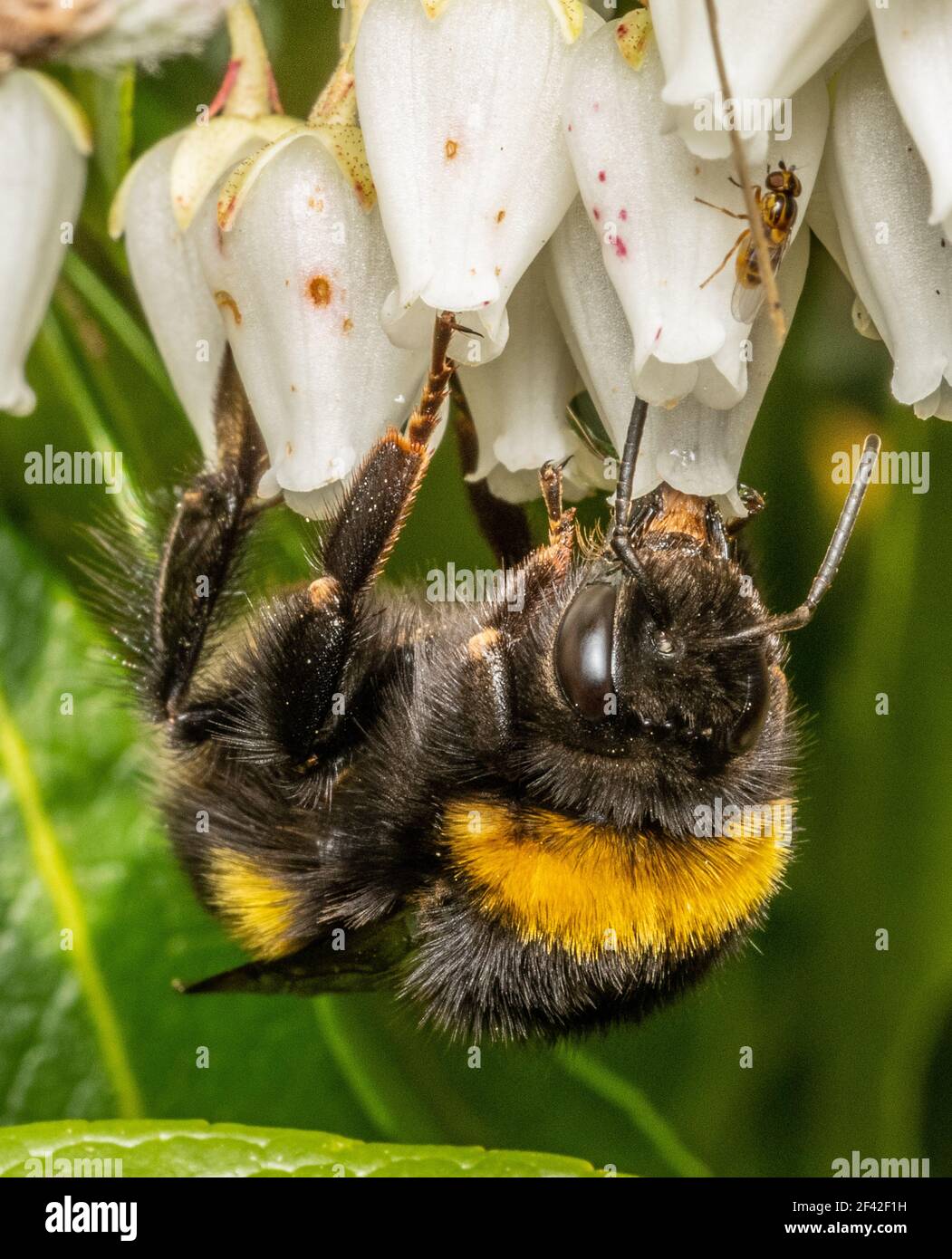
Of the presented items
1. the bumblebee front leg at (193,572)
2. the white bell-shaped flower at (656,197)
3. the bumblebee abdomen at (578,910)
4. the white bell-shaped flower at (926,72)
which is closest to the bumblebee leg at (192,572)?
the bumblebee front leg at (193,572)

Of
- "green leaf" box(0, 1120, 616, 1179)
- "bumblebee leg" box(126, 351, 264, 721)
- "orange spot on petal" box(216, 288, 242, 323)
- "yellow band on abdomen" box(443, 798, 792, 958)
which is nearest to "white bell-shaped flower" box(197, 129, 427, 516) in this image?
"orange spot on petal" box(216, 288, 242, 323)

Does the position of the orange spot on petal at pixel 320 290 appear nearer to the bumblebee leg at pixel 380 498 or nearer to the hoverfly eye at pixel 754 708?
the bumblebee leg at pixel 380 498

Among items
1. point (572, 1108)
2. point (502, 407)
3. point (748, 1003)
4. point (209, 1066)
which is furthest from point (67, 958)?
point (502, 407)

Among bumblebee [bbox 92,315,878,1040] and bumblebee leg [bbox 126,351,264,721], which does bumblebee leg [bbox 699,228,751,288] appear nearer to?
bumblebee [bbox 92,315,878,1040]

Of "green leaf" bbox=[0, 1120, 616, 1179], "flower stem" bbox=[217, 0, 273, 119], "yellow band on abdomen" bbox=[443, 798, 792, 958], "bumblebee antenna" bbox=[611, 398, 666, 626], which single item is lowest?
"green leaf" bbox=[0, 1120, 616, 1179]

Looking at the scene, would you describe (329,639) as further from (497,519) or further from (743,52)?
(743,52)

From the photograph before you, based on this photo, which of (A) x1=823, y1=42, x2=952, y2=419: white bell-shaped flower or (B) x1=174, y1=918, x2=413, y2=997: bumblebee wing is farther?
(B) x1=174, y1=918, x2=413, y2=997: bumblebee wing

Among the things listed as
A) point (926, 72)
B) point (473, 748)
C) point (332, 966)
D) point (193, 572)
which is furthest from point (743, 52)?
point (332, 966)
